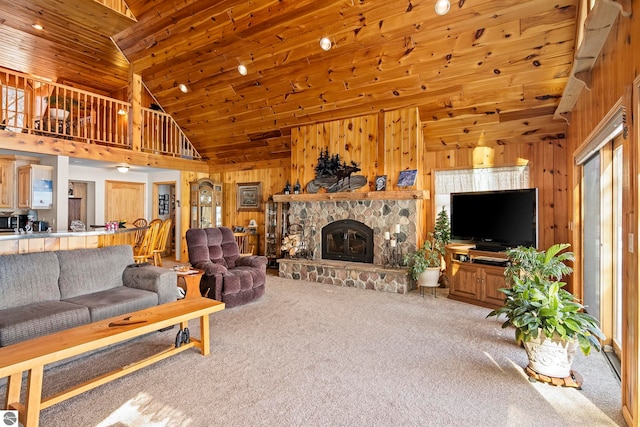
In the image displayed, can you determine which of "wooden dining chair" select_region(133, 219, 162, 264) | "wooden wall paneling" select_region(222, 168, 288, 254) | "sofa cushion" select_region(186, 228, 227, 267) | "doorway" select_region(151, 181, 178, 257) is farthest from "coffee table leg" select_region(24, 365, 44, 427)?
"doorway" select_region(151, 181, 178, 257)

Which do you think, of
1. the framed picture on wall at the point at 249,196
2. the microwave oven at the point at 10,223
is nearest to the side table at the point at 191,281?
the framed picture on wall at the point at 249,196

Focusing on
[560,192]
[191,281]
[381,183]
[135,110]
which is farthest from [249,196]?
[560,192]

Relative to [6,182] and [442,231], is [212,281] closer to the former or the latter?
[442,231]

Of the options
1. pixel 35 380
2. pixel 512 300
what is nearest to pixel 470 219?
pixel 512 300

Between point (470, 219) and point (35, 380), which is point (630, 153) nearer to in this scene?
point (470, 219)

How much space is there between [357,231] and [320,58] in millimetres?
2858

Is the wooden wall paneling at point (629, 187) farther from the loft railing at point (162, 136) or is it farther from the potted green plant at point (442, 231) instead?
the loft railing at point (162, 136)

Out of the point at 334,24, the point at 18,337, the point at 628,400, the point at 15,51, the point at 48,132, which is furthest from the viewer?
the point at 15,51

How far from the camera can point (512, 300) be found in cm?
279

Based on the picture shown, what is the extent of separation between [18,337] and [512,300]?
3.69 meters

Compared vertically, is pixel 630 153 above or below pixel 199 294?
above

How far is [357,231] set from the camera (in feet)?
19.9

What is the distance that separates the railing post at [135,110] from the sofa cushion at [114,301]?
4.32 metres

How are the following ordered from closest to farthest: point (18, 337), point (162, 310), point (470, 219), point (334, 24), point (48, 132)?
point (18, 337), point (162, 310), point (334, 24), point (470, 219), point (48, 132)
